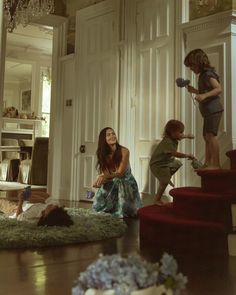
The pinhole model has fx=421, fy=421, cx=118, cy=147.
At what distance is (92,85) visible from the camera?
6.23 metres

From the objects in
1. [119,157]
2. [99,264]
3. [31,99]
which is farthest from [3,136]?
[99,264]

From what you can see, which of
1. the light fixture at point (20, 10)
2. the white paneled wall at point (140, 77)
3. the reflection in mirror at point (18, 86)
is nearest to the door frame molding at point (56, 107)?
the white paneled wall at point (140, 77)

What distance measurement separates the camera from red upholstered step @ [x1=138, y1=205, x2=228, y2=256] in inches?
111

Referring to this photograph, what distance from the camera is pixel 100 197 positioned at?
459 cm

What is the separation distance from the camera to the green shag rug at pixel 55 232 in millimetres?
2864

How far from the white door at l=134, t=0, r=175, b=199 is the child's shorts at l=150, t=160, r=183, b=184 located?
0.62 metres

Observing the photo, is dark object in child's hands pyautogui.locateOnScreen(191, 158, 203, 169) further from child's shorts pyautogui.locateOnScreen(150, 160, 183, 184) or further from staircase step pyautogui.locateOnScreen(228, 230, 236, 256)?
staircase step pyautogui.locateOnScreen(228, 230, 236, 256)

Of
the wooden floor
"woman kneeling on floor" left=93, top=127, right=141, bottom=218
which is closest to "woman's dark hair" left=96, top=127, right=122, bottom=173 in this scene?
"woman kneeling on floor" left=93, top=127, right=141, bottom=218

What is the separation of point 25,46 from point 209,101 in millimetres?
8175

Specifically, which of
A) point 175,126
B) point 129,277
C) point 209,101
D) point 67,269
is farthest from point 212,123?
point 129,277

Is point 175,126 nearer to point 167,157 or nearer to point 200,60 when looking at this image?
point 167,157

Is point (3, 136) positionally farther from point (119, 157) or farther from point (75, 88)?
point (119, 157)

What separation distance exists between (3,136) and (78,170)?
16.5 ft

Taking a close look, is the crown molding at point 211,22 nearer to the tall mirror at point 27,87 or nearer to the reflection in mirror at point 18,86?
the tall mirror at point 27,87
